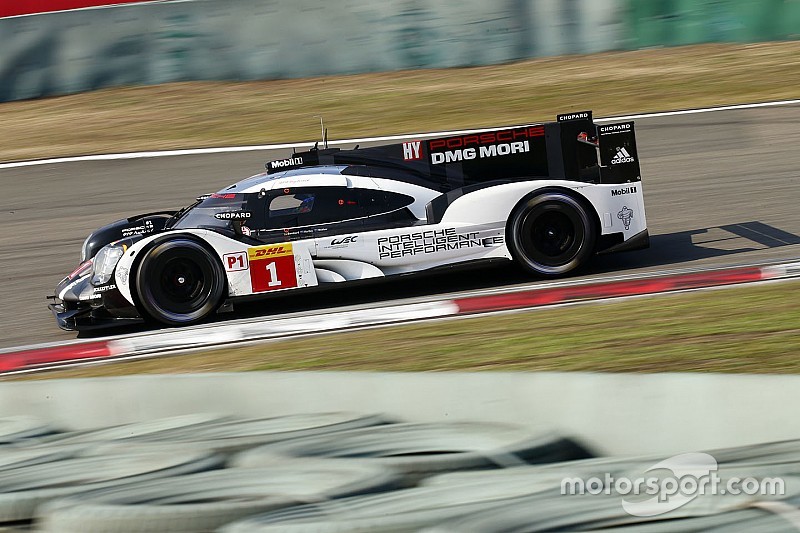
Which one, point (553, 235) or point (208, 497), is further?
point (553, 235)

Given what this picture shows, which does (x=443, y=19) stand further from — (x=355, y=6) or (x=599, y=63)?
(x=599, y=63)

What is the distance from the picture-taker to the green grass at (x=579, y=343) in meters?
5.89

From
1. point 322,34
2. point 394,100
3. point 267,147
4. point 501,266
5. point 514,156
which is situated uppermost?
point 322,34

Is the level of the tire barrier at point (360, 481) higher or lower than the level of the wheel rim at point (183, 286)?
lower

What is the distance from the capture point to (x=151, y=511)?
3.82m

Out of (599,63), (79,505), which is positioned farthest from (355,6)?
(79,505)

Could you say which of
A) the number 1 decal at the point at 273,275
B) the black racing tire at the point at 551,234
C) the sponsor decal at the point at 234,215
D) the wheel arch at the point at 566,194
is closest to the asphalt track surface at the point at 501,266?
the number 1 decal at the point at 273,275

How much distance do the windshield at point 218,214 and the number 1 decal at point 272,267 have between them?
1.05 feet

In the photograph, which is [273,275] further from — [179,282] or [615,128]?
[615,128]

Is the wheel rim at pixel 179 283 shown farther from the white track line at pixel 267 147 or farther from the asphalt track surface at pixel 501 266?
the white track line at pixel 267 147

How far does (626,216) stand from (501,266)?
123 cm

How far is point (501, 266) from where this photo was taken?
8977 millimetres

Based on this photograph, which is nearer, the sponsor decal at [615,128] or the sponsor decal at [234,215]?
the sponsor decal at [234,215]

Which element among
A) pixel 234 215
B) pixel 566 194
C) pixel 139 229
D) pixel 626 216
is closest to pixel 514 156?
pixel 566 194
